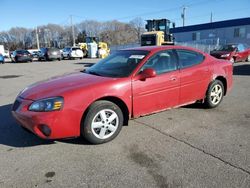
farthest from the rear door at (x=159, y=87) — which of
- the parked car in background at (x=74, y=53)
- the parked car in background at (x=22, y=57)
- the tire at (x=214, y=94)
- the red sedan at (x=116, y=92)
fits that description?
the parked car in background at (x=74, y=53)

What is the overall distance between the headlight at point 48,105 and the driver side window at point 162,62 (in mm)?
1603

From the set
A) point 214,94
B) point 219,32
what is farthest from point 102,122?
point 219,32

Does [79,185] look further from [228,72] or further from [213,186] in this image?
[228,72]

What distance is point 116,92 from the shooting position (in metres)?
4.00

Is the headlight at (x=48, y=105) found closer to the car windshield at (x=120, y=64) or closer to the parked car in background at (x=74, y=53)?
the car windshield at (x=120, y=64)

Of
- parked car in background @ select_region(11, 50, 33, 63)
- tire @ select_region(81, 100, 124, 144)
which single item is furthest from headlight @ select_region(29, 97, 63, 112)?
parked car in background @ select_region(11, 50, 33, 63)

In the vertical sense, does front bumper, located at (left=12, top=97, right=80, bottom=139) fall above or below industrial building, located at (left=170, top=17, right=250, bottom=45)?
below

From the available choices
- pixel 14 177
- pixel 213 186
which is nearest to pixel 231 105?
pixel 213 186

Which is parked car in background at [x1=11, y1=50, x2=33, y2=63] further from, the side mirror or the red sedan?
the side mirror

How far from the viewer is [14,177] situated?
3076mm

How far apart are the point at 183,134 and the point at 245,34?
3956 cm

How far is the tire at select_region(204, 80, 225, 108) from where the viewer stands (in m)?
5.46

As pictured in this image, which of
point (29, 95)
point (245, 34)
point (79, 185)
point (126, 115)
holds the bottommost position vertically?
point (79, 185)

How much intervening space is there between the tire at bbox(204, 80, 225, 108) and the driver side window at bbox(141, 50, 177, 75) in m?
1.18
